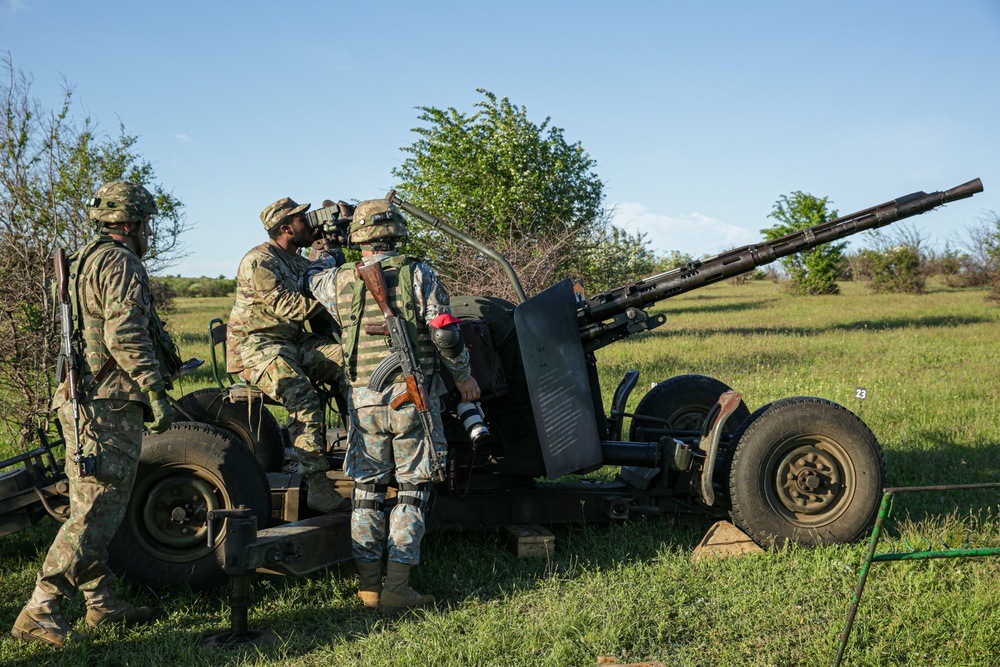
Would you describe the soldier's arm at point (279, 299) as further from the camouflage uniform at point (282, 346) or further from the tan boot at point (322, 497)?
the tan boot at point (322, 497)

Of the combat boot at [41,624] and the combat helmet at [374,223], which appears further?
the combat helmet at [374,223]

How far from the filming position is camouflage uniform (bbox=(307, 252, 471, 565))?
4.84 metres

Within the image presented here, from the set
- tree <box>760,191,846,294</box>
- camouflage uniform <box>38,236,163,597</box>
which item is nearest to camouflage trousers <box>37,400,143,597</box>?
camouflage uniform <box>38,236,163,597</box>

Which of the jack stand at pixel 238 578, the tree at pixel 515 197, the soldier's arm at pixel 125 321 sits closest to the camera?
the jack stand at pixel 238 578

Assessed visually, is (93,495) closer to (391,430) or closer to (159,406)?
(159,406)

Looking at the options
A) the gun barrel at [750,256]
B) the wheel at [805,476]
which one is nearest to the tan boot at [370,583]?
the gun barrel at [750,256]

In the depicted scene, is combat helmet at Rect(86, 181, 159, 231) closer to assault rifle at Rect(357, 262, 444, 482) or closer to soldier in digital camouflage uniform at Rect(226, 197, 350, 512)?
soldier in digital camouflage uniform at Rect(226, 197, 350, 512)

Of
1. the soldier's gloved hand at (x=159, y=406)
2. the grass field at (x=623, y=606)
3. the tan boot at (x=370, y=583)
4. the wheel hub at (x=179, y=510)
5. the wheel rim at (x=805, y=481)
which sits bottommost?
the grass field at (x=623, y=606)

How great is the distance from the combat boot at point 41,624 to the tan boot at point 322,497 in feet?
4.95

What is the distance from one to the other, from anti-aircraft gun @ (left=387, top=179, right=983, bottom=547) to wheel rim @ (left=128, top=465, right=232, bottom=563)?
140cm

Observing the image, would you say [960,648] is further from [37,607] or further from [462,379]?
[37,607]

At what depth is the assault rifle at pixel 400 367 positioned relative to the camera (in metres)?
4.79

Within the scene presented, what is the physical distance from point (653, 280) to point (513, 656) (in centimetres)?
278

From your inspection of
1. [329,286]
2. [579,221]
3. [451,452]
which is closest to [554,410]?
[451,452]
